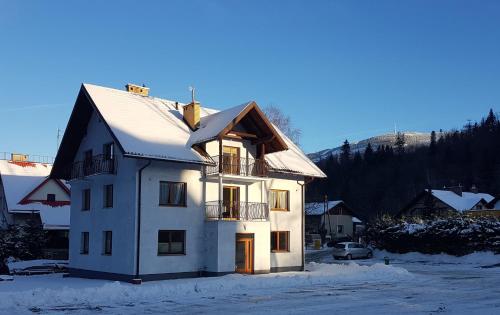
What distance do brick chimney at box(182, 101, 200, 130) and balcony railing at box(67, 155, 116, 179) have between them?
491 cm

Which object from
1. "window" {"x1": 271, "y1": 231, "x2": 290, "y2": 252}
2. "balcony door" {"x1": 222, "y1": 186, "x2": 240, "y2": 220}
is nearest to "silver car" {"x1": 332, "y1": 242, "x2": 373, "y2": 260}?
"window" {"x1": 271, "y1": 231, "x2": 290, "y2": 252}

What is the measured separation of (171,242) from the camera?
26.4 metres

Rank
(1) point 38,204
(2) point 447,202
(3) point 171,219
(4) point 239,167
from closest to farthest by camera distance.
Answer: (3) point 171,219
(4) point 239,167
(1) point 38,204
(2) point 447,202

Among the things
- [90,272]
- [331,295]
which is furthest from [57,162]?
[331,295]

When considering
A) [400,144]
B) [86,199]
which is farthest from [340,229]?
[400,144]

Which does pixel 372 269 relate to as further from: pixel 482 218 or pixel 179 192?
pixel 482 218

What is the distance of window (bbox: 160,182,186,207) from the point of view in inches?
1040

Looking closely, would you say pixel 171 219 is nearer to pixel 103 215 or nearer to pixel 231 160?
pixel 103 215

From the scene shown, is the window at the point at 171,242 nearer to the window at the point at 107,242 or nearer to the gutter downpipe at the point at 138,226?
the gutter downpipe at the point at 138,226

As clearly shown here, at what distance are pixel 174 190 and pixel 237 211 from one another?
368 centimetres

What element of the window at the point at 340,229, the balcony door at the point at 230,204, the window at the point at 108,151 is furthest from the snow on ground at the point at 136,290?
the window at the point at 340,229

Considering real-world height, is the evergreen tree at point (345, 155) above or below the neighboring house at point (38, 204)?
above

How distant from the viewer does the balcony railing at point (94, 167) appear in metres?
27.0

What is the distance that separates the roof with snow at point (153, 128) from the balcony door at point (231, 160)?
3.66 ft
